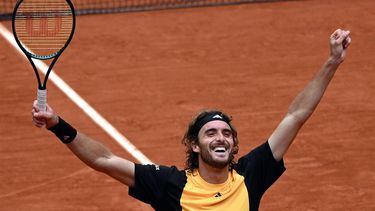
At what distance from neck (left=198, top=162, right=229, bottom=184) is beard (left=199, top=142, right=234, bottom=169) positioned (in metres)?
0.09

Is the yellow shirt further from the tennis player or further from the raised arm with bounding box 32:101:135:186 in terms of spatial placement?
the raised arm with bounding box 32:101:135:186

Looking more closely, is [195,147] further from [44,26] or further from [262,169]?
[44,26]

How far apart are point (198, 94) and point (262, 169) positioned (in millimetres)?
7355

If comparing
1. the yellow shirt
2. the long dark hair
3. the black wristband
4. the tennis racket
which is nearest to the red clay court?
the tennis racket

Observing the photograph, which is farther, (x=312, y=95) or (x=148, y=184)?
(x=312, y=95)

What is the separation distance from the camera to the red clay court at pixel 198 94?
1217cm

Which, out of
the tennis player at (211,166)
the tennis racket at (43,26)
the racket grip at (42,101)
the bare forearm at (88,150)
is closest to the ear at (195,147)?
the tennis player at (211,166)

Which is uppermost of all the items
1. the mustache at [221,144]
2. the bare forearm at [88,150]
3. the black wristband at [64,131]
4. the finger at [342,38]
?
the finger at [342,38]

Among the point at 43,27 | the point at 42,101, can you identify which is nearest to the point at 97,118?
the point at 43,27

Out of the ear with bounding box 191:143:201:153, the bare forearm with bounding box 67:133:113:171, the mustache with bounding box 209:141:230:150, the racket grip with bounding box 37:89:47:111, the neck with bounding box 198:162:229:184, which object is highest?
the racket grip with bounding box 37:89:47:111

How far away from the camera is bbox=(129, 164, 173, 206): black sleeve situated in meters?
7.46

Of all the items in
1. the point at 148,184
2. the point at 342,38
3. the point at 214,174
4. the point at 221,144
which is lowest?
the point at 148,184

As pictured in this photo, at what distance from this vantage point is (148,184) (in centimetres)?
747

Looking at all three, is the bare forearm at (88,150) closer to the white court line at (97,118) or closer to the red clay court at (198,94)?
the red clay court at (198,94)
